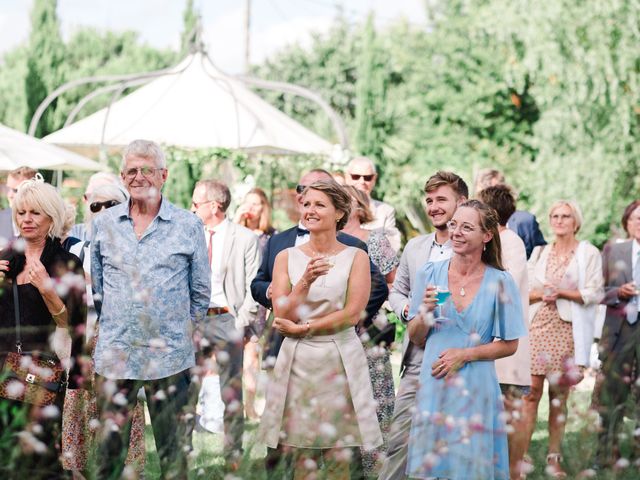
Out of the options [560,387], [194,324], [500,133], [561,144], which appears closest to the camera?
[560,387]

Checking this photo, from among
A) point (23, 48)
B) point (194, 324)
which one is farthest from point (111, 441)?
point (23, 48)

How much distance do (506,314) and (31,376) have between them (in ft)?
7.19

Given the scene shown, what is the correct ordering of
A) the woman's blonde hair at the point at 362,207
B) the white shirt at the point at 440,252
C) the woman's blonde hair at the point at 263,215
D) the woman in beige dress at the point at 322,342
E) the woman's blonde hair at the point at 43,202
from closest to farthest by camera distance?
the woman in beige dress at the point at 322,342
the woman's blonde hair at the point at 43,202
the white shirt at the point at 440,252
the woman's blonde hair at the point at 362,207
the woman's blonde hair at the point at 263,215

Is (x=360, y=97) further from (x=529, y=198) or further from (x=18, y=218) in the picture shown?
(x=18, y=218)

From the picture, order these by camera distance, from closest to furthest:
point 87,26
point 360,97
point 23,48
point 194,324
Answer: point 194,324, point 360,97, point 23,48, point 87,26

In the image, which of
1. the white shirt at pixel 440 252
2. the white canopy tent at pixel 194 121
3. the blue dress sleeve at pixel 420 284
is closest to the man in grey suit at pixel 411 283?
the white shirt at pixel 440 252

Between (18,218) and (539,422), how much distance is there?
5452 mm

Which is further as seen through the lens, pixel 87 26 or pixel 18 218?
pixel 87 26

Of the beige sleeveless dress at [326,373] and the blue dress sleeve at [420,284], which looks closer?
the beige sleeveless dress at [326,373]

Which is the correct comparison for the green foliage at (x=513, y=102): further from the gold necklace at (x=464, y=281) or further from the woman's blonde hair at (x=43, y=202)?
the woman's blonde hair at (x=43, y=202)

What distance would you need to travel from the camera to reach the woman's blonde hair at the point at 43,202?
4.89m

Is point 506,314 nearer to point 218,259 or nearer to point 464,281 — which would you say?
point 464,281

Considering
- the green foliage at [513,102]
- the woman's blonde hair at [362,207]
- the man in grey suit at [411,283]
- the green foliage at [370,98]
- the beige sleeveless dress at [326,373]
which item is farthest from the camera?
the green foliage at [370,98]

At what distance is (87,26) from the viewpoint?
46562mm
